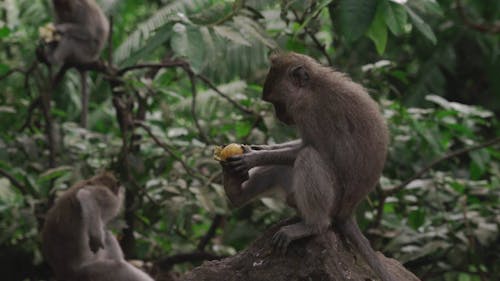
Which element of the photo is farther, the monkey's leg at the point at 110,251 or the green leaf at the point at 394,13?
the monkey's leg at the point at 110,251

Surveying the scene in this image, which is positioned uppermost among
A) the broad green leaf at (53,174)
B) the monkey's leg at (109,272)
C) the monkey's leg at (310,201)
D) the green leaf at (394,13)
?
the green leaf at (394,13)

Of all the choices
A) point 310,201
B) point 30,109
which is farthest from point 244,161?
point 30,109

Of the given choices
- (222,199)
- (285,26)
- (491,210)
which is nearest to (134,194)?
(222,199)

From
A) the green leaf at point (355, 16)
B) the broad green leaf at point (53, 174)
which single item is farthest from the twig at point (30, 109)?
the green leaf at point (355, 16)

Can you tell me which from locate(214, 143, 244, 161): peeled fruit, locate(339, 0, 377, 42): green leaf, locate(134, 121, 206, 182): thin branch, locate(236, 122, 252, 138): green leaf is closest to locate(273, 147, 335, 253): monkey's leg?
locate(214, 143, 244, 161): peeled fruit

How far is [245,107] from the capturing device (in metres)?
6.84

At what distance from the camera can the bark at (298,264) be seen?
4062 millimetres

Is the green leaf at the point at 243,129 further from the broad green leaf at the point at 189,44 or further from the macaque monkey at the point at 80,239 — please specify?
the broad green leaf at the point at 189,44

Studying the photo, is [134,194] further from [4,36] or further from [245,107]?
[4,36]

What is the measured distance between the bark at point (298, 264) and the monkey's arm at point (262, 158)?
0.40 metres

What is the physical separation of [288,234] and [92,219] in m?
2.42

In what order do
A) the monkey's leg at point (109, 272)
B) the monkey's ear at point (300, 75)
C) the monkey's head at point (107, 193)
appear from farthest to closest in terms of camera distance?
1. the monkey's head at point (107, 193)
2. the monkey's leg at point (109, 272)
3. the monkey's ear at point (300, 75)

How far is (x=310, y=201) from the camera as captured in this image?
4191 mm

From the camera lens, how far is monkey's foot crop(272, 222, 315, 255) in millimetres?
4184
